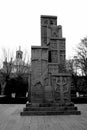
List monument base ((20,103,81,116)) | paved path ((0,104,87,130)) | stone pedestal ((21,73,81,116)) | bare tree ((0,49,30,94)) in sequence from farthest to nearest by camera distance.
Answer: bare tree ((0,49,30,94)) < stone pedestal ((21,73,81,116)) < monument base ((20,103,81,116)) < paved path ((0,104,87,130))

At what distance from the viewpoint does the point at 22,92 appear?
2777 cm

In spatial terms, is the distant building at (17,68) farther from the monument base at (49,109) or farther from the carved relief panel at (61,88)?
the monument base at (49,109)

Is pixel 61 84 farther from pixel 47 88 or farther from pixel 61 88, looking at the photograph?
pixel 47 88

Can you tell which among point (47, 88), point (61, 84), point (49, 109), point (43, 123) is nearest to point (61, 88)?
point (61, 84)

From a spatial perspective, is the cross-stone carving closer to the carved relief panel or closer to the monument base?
the carved relief panel

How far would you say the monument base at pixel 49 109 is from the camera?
32.4 feet

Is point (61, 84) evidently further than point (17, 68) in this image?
No

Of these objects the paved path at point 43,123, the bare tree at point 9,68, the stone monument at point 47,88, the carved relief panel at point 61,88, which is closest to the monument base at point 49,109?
the stone monument at point 47,88

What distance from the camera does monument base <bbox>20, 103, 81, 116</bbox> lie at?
987cm

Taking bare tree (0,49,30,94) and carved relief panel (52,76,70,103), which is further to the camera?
bare tree (0,49,30,94)

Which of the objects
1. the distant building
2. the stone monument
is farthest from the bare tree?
the stone monument

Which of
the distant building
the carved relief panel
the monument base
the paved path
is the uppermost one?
the distant building

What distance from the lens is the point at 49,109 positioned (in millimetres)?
10094

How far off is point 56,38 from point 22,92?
58.8 ft
